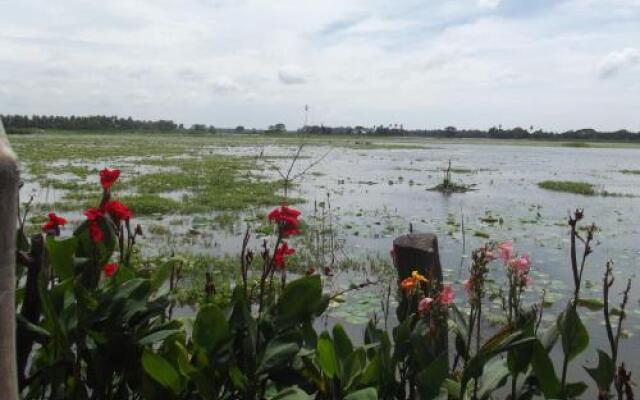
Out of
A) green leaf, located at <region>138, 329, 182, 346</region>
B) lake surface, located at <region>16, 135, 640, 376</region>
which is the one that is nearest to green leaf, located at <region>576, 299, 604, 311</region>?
lake surface, located at <region>16, 135, 640, 376</region>

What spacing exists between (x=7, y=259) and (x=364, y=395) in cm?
124

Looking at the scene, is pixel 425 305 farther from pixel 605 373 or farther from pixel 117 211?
pixel 117 211

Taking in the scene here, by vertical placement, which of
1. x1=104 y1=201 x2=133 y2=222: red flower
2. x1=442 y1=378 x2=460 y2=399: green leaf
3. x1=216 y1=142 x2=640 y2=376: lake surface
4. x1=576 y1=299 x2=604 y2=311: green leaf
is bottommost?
x1=216 y1=142 x2=640 y2=376: lake surface

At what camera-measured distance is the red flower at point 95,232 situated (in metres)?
2.14

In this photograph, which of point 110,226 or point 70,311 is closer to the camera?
point 70,311

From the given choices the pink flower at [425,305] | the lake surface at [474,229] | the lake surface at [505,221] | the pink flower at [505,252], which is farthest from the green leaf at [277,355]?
the lake surface at [474,229]

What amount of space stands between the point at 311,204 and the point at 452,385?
1233 centimetres

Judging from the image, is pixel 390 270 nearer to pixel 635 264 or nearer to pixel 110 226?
pixel 635 264

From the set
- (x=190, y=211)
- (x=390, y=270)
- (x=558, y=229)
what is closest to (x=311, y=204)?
(x=190, y=211)

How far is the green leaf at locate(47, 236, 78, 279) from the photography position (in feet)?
6.85

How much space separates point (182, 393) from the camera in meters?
2.08

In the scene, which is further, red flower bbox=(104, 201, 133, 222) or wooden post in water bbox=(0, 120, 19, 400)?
red flower bbox=(104, 201, 133, 222)

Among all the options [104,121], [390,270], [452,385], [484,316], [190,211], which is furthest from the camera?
[104,121]

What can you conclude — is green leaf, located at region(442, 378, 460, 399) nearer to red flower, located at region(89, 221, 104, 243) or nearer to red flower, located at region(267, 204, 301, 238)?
red flower, located at region(267, 204, 301, 238)
